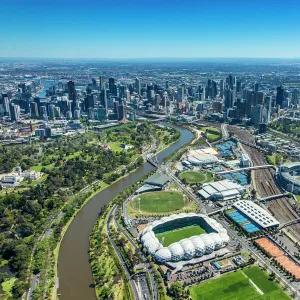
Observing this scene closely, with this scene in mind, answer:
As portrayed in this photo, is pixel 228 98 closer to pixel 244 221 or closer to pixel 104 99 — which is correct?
pixel 104 99

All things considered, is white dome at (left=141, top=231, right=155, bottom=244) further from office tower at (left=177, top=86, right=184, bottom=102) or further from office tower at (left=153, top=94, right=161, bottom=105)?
office tower at (left=177, top=86, right=184, bottom=102)

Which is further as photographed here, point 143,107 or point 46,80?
point 46,80

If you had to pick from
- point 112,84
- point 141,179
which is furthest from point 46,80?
point 141,179

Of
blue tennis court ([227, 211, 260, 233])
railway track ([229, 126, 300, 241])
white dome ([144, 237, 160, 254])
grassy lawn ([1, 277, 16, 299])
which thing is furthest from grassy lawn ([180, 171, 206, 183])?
grassy lawn ([1, 277, 16, 299])

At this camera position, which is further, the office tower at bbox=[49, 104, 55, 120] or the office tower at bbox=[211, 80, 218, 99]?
the office tower at bbox=[211, 80, 218, 99]

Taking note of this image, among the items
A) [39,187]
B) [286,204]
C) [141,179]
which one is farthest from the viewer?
[141,179]

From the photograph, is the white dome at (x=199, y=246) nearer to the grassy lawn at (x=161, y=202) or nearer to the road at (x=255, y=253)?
the road at (x=255, y=253)

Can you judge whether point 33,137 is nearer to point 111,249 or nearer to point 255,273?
point 111,249

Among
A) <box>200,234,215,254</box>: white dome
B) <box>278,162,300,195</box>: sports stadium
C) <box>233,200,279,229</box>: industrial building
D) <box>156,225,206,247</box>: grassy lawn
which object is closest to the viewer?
<box>200,234,215,254</box>: white dome

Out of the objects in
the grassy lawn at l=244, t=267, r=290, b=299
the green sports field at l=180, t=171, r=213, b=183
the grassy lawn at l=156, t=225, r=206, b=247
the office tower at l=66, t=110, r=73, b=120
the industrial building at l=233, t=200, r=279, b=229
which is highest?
the office tower at l=66, t=110, r=73, b=120
